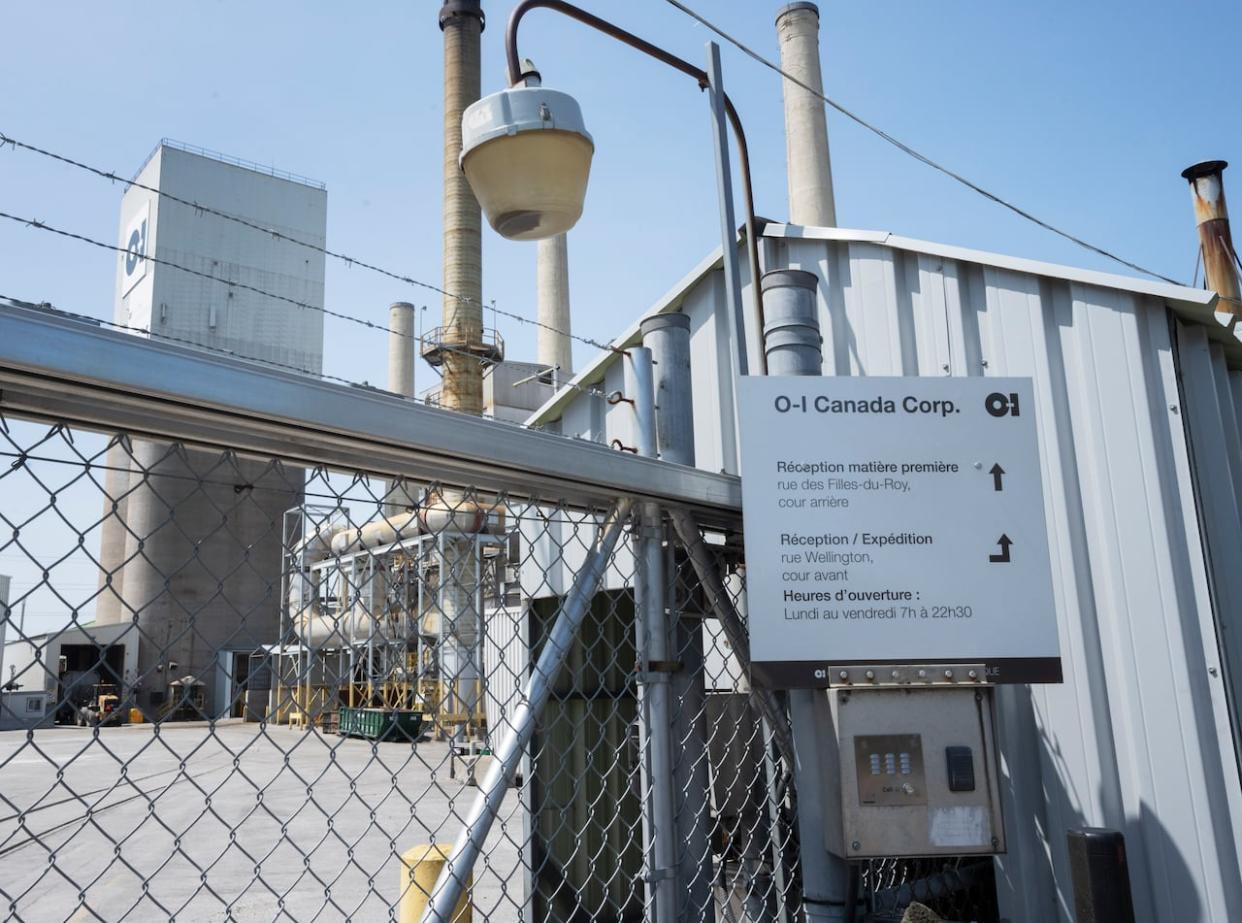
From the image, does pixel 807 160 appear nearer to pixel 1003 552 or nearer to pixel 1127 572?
pixel 1127 572

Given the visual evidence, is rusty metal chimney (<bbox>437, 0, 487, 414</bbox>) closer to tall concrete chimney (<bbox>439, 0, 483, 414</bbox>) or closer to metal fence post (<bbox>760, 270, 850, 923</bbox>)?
tall concrete chimney (<bbox>439, 0, 483, 414</bbox>)

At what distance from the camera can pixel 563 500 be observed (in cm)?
243

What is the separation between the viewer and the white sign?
244 centimetres

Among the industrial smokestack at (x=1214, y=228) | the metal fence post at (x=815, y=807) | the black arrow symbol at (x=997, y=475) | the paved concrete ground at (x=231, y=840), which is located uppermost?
the industrial smokestack at (x=1214, y=228)

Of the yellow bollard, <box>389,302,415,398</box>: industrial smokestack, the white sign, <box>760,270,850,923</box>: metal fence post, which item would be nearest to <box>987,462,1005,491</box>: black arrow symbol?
the white sign

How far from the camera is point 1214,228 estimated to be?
11.7 metres

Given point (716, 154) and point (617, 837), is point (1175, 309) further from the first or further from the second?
point (617, 837)

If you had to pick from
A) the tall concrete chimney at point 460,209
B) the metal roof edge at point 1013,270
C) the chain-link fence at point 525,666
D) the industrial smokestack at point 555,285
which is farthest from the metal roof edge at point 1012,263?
the industrial smokestack at point 555,285

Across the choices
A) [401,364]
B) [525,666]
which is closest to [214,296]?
[401,364]

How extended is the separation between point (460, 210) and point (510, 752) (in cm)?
2646

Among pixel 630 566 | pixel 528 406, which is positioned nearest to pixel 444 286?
pixel 528 406

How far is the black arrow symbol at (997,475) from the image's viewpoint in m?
2.59

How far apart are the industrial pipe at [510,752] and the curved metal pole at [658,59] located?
1.15 metres

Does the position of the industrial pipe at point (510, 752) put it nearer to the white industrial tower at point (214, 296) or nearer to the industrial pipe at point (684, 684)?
the industrial pipe at point (684, 684)
